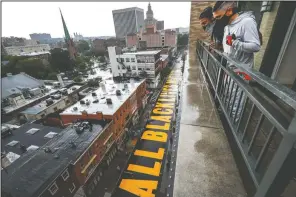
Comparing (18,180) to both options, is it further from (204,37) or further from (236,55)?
(204,37)

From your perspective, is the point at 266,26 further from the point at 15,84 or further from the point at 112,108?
the point at 15,84

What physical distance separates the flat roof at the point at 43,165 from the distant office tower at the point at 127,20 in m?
106

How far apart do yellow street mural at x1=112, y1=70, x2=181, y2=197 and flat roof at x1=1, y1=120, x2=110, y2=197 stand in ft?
14.5

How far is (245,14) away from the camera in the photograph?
97.3 inches

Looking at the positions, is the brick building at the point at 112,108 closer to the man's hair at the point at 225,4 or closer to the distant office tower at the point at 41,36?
the man's hair at the point at 225,4

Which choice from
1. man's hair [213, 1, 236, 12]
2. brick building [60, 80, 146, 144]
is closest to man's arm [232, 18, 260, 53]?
man's hair [213, 1, 236, 12]

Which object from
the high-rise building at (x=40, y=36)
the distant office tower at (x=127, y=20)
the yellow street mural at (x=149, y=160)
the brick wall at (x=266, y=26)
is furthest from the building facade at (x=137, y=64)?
the high-rise building at (x=40, y=36)

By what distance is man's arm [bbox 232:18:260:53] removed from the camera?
7.37ft

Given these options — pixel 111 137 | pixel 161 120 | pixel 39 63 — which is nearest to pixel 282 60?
pixel 111 137

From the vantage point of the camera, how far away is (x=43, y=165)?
9070mm

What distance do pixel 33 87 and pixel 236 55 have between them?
3099 centimetres

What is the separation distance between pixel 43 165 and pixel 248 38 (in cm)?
1178

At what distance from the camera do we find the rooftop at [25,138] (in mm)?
12039

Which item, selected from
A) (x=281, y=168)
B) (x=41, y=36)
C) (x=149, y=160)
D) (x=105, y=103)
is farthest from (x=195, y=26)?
(x=41, y=36)
